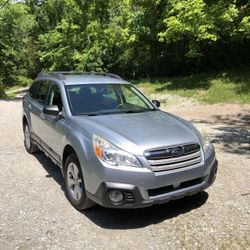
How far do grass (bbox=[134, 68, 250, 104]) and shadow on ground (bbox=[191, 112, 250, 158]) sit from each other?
8.98 feet

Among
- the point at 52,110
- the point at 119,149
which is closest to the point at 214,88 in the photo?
the point at 52,110

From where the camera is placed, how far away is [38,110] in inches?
263

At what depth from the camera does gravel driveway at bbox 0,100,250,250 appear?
4.16 m

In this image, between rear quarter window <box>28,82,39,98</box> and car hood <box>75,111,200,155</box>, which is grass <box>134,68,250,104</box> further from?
car hood <box>75,111,200,155</box>

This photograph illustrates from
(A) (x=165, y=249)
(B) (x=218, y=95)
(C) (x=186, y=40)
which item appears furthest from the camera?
(C) (x=186, y=40)

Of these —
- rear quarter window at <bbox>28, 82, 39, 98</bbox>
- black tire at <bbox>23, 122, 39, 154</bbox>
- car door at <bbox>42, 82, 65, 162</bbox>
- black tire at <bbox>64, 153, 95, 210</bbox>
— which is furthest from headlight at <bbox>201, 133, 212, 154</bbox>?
black tire at <bbox>23, 122, 39, 154</bbox>

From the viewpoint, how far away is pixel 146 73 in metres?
27.7

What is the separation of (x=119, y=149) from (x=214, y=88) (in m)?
13.4

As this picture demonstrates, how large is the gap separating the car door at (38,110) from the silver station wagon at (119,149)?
487 millimetres

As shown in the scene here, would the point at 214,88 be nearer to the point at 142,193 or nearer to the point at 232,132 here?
the point at 232,132

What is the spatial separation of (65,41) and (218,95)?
1563 centimetres

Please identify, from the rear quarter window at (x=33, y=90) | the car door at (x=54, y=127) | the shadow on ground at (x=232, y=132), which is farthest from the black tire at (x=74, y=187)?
the shadow on ground at (x=232, y=132)

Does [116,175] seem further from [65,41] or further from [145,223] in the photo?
[65,41]

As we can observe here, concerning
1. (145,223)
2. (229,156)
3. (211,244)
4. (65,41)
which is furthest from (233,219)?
(65,41)
